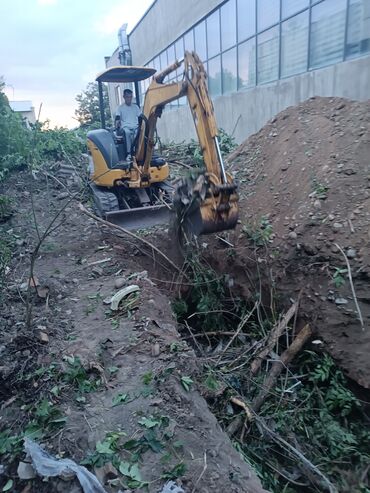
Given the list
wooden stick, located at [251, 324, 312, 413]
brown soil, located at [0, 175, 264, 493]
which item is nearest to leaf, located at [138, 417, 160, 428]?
brown soil, located at [0, 175, 264, 493]

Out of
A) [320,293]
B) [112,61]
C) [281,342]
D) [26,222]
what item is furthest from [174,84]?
[112,61]

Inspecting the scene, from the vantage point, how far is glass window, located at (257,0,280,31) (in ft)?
31.5

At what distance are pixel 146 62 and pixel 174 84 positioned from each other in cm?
1867

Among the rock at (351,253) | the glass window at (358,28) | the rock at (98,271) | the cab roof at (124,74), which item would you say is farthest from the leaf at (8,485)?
the glass window at (358,28)

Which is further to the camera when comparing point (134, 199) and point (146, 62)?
point (146, 62)

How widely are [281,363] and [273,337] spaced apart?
1.04 feet

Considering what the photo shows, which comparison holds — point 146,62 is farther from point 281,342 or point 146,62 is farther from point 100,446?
point 100,446

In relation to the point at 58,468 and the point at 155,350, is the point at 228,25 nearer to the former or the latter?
the point at 155,350

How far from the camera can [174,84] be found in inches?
204

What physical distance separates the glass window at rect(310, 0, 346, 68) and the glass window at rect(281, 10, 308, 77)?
0.30 m

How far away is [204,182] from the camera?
14.2ft

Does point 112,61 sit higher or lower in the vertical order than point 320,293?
higher

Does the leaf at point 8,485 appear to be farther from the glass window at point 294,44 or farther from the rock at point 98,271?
the glass window at point 294,44

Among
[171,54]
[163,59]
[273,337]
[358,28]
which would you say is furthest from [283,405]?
[163,59]
